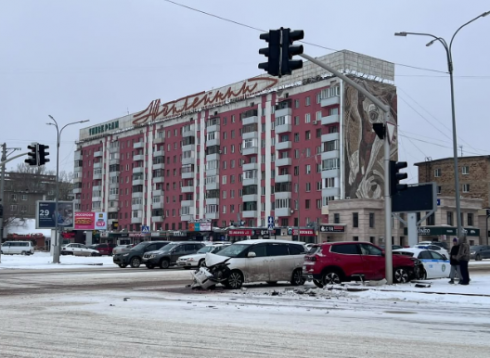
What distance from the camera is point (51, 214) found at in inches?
2122

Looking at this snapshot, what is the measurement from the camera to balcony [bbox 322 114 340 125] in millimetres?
74562

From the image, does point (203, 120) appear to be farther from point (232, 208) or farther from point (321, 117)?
point (321, 117)

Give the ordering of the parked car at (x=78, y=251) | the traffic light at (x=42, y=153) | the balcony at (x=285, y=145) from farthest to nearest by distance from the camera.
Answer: the balcony at (x=285, y=145)
the parked car at (x=78, y=251)
the traffic light at (x=42, y=153)

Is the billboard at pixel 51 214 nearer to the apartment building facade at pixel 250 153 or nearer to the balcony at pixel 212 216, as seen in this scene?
the apartment building facade at pixel 250 153

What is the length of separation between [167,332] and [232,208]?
79.3 m

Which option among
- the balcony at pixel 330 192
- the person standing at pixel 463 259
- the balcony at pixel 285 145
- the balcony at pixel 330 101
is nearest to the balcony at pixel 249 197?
the balcony at pixel 285 145

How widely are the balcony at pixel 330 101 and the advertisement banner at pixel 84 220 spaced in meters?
32.1

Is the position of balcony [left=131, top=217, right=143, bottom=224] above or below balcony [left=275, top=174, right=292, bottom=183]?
below

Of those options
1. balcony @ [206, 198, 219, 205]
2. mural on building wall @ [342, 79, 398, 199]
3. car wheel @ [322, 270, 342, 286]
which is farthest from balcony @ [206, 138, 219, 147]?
car wheel @ [322, 270, 342, 286]

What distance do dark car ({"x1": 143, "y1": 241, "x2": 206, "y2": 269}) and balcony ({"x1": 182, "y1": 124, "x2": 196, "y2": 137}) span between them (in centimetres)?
6240

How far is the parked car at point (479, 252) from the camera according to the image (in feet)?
191

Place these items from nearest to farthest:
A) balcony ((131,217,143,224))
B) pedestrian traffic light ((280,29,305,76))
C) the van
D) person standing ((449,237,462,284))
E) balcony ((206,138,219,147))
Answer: pedestrian traffic light ((280,29,305,76)), person standing ((449,237,462,284)), the van, balcony ((206,138,219,147)), balcony ((131,217,143,224))

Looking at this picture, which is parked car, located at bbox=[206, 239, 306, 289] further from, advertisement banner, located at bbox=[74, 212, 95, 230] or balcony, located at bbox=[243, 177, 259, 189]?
balcony, located at bbox=[243, 177, 259, 189]

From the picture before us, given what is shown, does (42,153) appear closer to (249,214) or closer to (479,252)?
(479,252)
